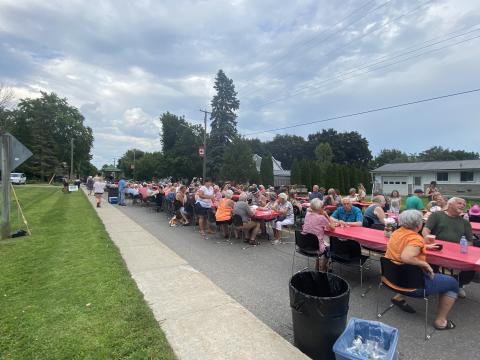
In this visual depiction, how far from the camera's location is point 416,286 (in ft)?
12.0

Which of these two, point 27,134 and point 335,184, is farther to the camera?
point 27,134

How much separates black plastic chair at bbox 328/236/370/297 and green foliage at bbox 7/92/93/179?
5615 centimetres

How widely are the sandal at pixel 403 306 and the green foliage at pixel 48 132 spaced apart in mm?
57316

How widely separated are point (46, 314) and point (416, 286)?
4.59 metres

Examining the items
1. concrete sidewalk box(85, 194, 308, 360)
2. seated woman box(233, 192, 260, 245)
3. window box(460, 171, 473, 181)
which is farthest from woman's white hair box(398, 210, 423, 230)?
window box(460, 171, 473, 181)

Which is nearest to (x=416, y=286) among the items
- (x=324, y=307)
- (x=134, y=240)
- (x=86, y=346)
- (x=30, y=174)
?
(x=324, y=307)

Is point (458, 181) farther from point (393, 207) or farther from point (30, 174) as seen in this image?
point (30, 174)

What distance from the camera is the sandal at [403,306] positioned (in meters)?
4.14

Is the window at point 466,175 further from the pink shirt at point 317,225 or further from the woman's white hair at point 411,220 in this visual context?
the woman's white hair at point 411,220

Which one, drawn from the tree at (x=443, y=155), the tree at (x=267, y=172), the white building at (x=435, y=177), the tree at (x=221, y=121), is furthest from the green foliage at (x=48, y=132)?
the tree at (x=443, y=155)

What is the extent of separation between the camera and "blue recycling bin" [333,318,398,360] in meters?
2.62

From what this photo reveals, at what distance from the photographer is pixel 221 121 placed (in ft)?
133

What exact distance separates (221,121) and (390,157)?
57219 mm

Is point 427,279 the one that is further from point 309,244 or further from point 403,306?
point 309,244
